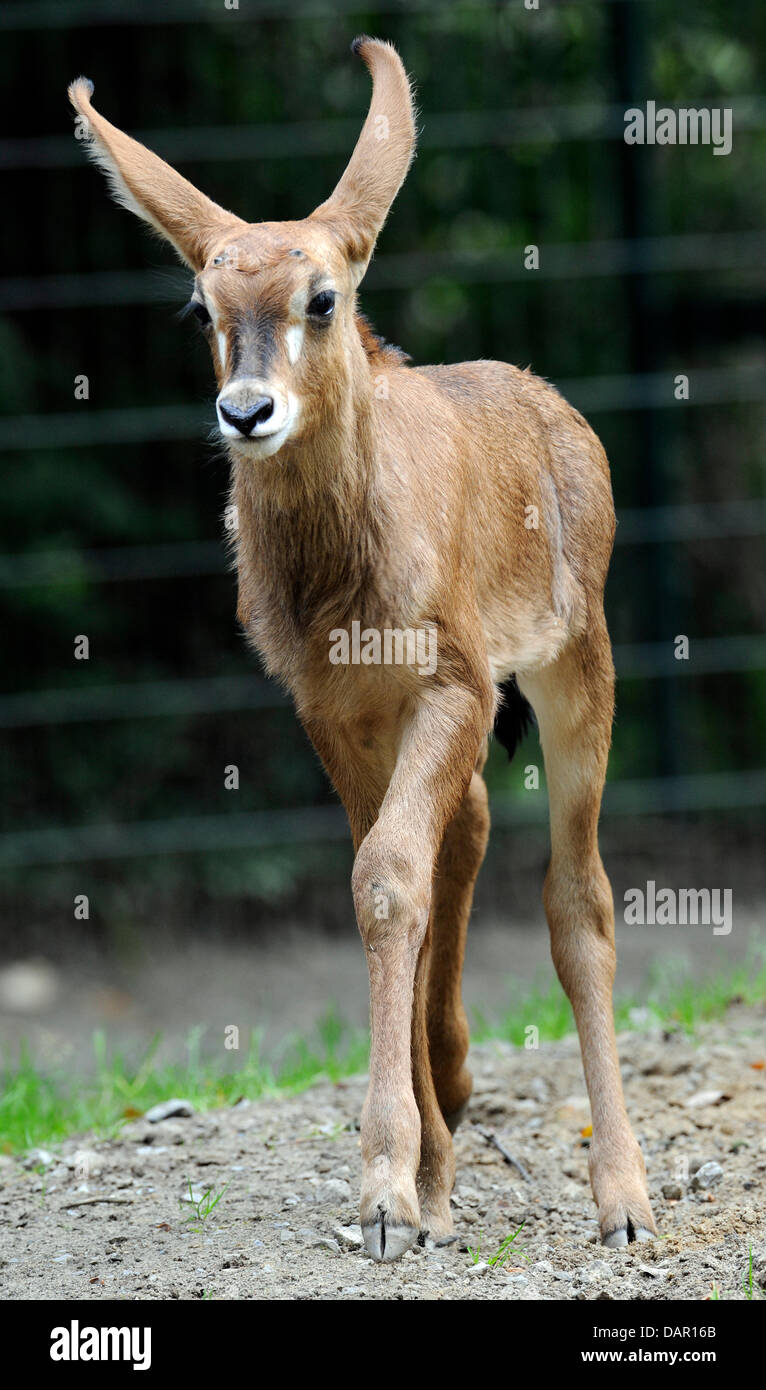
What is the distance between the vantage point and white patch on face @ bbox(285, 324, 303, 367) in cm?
400

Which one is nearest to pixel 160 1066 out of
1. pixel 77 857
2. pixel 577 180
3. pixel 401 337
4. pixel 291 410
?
pixel 77 857

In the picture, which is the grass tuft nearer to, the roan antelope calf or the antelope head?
the roan antelope calf

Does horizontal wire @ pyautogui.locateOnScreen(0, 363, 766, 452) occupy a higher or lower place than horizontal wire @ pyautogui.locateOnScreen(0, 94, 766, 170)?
lower

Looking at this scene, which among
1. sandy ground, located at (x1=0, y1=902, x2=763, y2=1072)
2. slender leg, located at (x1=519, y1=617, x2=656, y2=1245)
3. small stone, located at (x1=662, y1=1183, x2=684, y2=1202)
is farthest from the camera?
sandy ground, located at (x1=0, y1=902, x2=763, y2=1072)

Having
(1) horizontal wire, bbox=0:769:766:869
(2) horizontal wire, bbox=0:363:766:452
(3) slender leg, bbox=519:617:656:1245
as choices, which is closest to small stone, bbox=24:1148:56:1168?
(3) slender leg, bbox=519:617:656:1245

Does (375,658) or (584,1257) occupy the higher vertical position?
(375,658)

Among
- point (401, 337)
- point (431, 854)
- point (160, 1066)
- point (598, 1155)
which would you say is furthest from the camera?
point (401, 337)

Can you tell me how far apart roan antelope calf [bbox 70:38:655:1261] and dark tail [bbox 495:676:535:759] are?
29 mm

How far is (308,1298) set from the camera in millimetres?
3744

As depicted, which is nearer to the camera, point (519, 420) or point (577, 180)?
point (519, 420)

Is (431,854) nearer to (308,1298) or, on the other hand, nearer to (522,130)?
(308,1298)

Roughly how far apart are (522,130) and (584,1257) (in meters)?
7.12

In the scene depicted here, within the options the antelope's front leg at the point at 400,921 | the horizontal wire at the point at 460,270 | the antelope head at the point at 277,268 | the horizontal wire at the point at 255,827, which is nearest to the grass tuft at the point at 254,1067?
the horizontal wire at the point at 255,827

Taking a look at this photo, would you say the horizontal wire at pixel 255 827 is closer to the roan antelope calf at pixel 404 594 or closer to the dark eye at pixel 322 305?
the roan antelope calf at pixel 404 594
